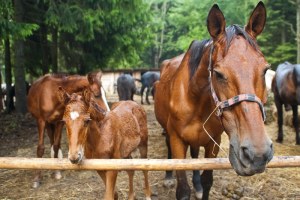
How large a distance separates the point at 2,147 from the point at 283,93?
656cm

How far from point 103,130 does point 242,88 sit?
1904 mm

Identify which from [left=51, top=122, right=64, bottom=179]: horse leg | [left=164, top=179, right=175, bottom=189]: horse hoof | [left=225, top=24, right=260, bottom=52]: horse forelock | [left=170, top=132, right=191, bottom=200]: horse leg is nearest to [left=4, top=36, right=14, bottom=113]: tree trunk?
[left=51, top=122, right=64, bottom=179]: horse leg

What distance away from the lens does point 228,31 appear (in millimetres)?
2338

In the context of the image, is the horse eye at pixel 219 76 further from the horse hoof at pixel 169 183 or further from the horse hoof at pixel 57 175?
the horse hoof at pixel 57 175

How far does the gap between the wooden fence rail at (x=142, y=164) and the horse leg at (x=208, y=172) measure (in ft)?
2.67

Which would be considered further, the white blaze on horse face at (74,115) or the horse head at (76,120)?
the white blaze on horse face at (74,115)

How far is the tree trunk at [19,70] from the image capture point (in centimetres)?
1006

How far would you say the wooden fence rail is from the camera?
2543 millimetres

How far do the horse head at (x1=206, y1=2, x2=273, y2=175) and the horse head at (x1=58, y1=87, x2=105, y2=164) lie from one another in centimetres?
114

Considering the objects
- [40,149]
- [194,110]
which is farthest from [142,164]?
[40,149]

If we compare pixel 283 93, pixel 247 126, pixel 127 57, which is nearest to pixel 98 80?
pixel 247 126

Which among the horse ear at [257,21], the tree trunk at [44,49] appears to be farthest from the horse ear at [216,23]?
the tree trunk at [44,49]

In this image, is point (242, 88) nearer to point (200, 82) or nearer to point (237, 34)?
point (237, 34)

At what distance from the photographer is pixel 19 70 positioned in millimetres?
10695
